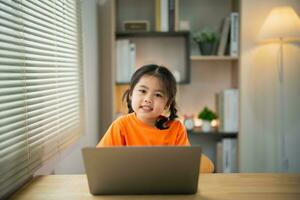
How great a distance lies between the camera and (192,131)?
307 centimetres

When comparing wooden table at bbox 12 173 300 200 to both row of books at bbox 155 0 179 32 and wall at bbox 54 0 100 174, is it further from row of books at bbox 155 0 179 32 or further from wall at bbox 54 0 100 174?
row of books at bbox 155 0 179 32

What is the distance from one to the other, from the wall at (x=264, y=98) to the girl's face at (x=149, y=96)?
4.73 ft

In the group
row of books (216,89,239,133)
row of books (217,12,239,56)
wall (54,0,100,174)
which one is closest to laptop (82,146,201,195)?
wall (54,0,100,174)

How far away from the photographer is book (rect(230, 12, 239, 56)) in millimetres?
2973

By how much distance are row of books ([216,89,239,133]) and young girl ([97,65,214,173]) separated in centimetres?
133

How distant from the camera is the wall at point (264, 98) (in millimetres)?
2916

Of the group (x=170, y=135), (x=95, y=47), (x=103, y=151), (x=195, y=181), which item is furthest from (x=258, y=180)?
(x=95, y=47)

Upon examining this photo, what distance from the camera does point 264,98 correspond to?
9.71ft

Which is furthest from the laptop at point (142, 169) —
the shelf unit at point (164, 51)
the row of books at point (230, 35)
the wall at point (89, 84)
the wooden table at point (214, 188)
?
the shelf unit at point (164, 51)

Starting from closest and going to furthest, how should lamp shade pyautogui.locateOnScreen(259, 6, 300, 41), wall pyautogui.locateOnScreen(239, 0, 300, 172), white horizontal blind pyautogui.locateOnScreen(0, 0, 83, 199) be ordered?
white horizontal blind pyautogui.locateOnScreen(0, 0, 83, 199) → lamp shade pyautogui.locateOnScreen(259, 6, 300, 41) → wall pyautogui.locateOnScreen(239, 0, 300, 172)

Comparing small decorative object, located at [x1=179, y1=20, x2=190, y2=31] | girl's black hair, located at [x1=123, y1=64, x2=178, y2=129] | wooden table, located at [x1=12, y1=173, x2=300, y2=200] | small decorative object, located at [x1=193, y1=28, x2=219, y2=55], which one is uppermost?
small decorative object, located at [x1=179, y1=20, x2=190, y2=31]

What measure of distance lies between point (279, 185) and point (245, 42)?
1716 millimetres

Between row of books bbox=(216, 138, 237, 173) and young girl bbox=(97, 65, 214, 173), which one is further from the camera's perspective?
row of books bbox=(216, 138, 237, 173)

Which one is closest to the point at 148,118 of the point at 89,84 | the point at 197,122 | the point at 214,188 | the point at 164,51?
the point at 214,188
